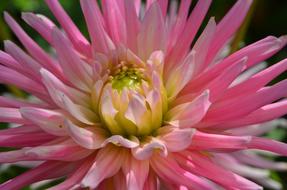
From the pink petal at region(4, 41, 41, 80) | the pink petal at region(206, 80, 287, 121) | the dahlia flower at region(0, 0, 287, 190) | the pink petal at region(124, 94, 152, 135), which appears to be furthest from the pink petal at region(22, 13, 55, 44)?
the pink petal at region(206, 80, 287, 121)

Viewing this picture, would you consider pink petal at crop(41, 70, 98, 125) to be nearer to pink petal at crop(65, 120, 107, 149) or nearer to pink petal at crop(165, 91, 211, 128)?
pink petal at crop(65, 120, 107, 149)

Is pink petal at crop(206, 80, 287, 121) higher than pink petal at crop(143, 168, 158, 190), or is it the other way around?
pink petal at crop(206, 80, 287, 121)

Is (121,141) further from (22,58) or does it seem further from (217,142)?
(22,58)

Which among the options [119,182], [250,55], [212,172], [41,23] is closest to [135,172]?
[119,182]

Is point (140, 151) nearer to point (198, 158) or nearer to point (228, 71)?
point (198, 158)

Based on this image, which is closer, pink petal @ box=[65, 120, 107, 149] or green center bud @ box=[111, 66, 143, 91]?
pink petal @ box=[65, 120, 107, 149]

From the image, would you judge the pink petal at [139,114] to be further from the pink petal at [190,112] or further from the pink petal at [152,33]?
the pink petal at [152,33]

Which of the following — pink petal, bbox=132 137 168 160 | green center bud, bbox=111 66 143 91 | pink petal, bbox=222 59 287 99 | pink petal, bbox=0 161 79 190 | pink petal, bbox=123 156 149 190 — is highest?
green center bud, bbox=111 66 143 91

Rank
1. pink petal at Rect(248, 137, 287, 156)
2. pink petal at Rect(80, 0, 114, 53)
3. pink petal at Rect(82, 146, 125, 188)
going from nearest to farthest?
1. pink petal at Rect(82, 146, 125, 188)
2. pink petal at Rect(248, 137, 287, 156)
3. pink petal at Rect(80, 0, 114, 53)
